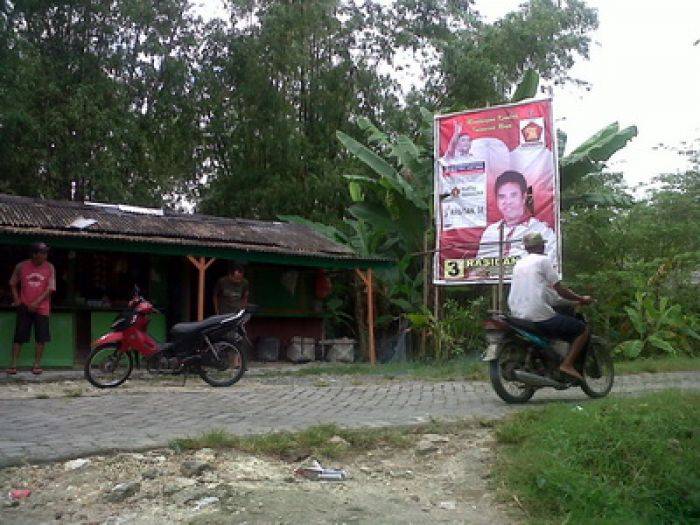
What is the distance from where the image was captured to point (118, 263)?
1444 cm

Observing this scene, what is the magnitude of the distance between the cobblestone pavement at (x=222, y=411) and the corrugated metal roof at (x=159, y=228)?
384cm

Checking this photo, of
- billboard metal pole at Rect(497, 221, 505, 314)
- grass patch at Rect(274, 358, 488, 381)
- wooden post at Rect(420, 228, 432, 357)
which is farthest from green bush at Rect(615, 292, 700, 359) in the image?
Result: wooden post at Rect(420, 228, 432, 357)

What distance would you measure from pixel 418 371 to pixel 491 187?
4196mm

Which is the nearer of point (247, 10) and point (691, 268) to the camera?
point (691, 268)

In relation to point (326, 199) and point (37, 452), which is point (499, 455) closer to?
point (37, 452)

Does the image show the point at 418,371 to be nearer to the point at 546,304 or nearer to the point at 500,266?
the point at 500,266

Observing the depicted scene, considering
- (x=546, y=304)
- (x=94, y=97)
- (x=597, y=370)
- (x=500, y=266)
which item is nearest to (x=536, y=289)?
(x=546, y=304)

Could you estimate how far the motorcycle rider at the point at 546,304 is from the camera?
7504 millimetres

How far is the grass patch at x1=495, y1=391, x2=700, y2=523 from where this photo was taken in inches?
169

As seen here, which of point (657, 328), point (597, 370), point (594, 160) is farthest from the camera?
point (594, 160)

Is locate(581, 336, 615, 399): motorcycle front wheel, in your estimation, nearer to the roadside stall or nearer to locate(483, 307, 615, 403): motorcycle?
locate(483, 307, 615, 403): motorcycle

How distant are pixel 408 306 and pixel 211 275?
13.7ft

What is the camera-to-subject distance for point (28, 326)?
10.4m

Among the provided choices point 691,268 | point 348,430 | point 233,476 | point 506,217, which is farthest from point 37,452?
point 691,268
